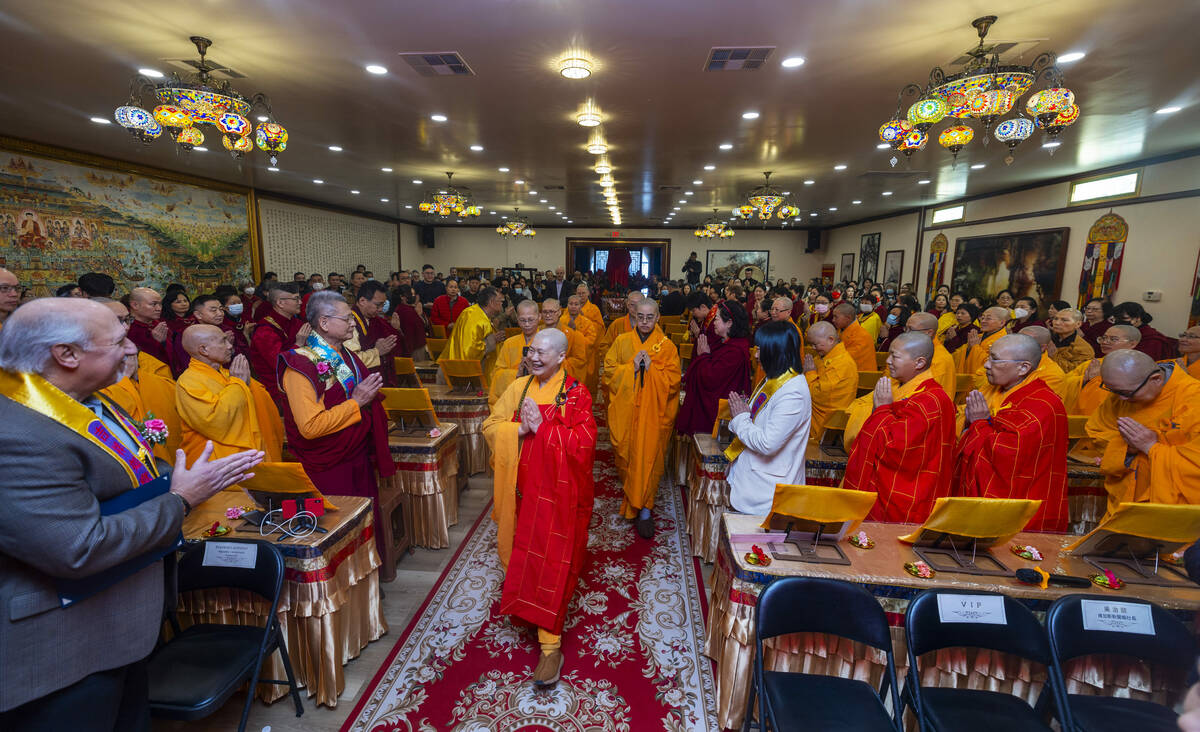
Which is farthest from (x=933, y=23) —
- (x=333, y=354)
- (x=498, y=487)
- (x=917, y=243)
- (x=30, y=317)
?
(x=917, y=243)

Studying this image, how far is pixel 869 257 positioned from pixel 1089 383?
14.3 metres

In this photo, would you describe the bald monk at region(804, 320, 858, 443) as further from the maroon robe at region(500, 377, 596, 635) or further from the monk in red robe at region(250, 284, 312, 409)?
the monk in red robe at region(250, 284, 312, 409)

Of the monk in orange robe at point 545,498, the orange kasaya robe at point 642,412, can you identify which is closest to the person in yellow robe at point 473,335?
the orange kasaya robe at point 642,412

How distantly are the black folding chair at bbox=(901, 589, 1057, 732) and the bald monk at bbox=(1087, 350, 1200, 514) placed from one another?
1553 mm

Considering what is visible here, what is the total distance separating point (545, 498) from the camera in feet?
8.72

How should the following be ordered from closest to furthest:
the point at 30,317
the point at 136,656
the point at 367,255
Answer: the point at 30,317, the point at 136,656, the point at 367,255

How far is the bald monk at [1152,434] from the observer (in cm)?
266

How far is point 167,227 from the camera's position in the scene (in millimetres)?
10219

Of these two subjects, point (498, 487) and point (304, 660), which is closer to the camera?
point (304, 660)

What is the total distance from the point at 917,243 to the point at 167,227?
18248mm

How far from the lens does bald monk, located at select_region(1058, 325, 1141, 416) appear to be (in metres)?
4.02

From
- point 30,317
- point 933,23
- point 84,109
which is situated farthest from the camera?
point 84,109

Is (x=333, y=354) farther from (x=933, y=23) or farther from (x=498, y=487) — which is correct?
(x=933, y=23)

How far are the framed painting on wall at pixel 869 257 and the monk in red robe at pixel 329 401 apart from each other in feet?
56.5
